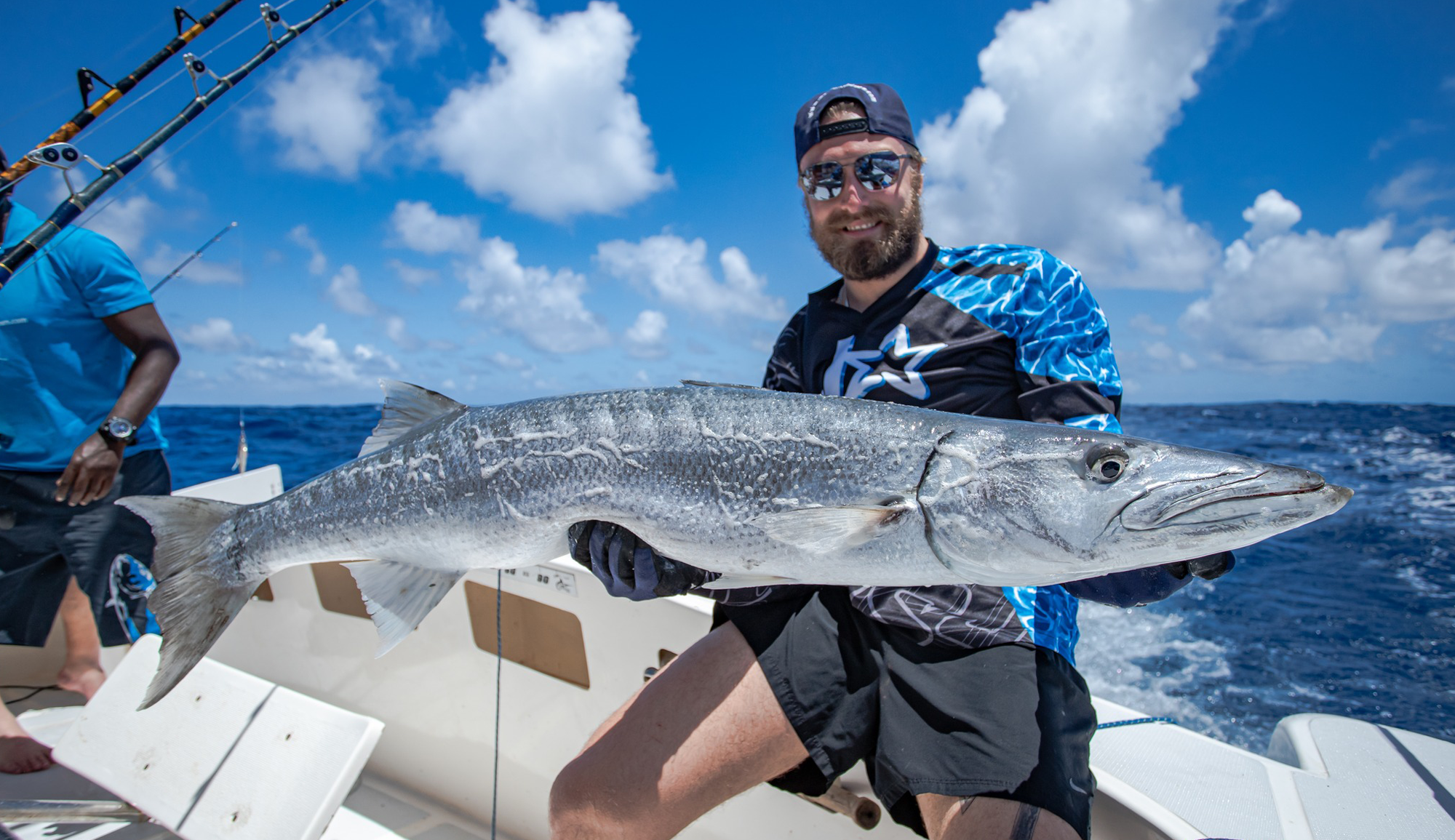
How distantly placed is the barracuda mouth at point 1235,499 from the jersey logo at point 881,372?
96cm

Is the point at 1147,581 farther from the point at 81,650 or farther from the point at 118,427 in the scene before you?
the point at 81,650

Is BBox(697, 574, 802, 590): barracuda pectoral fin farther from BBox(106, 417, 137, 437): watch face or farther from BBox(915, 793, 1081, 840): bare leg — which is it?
BBox(106, 417, 137, 437): watch face

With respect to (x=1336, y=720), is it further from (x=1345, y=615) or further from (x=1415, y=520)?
(x=1415, y=520)

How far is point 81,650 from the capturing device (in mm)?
4473

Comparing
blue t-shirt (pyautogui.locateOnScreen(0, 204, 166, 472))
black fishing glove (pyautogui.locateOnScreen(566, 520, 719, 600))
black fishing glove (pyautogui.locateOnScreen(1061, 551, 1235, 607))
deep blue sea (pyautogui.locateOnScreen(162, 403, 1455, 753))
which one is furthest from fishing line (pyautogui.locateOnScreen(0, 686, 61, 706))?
deep blue sea (pyautogui.locateOnScreen(162, 403, 1455, 753))

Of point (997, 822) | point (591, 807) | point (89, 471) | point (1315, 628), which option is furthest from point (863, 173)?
point (1315, 628)

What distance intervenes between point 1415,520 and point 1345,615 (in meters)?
4.22

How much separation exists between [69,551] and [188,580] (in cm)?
218

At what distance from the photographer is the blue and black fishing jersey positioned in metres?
2.29

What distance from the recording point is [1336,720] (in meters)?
3.17

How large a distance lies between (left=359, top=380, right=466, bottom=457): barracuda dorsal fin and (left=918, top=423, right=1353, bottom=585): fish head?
176cm

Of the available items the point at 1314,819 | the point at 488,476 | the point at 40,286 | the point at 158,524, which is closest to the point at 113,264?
the point at 40,286

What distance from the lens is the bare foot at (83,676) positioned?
14.7 ft

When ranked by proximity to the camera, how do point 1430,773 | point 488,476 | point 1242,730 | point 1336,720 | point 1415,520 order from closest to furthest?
point 488,476, point 1430,773, point 1336,720, point 1242,730, point 1415,520
